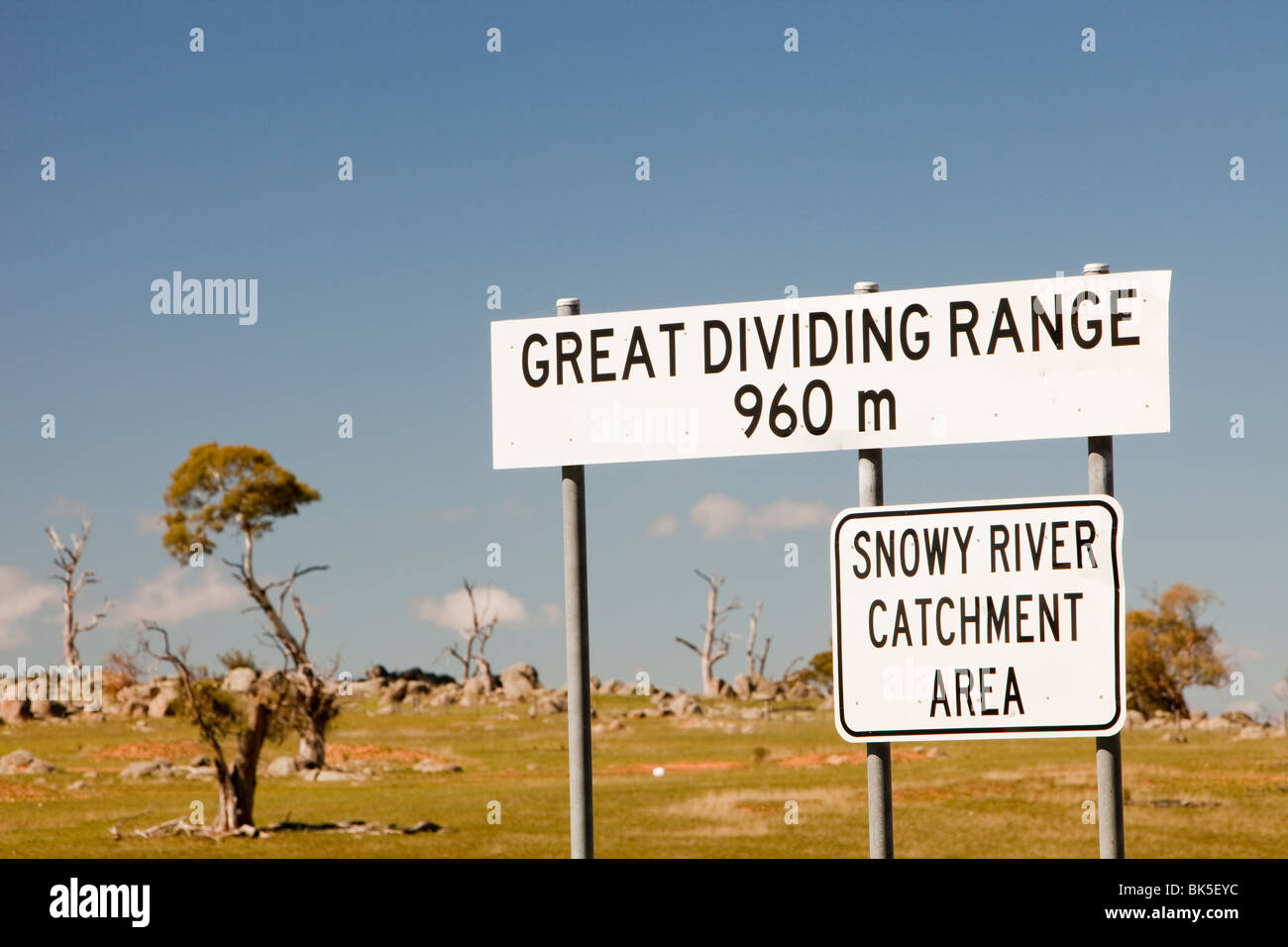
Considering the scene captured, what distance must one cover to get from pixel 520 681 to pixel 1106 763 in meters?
81.6

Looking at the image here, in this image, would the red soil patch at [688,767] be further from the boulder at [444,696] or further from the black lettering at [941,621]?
the boulder at [444,696]

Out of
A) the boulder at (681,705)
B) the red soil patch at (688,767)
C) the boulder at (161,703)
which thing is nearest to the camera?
the red soil patch at (688,767)

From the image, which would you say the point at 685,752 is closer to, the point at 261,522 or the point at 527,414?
the point at 261,522

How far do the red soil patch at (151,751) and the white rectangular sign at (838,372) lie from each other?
41141mm

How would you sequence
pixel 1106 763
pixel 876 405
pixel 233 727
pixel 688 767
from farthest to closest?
pixel 688 767 → pixel 233 727 → pixel 876 405 → pixel 1106 763

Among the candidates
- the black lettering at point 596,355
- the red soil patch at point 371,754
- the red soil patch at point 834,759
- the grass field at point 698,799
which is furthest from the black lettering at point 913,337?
the red soil patch at point 371,754

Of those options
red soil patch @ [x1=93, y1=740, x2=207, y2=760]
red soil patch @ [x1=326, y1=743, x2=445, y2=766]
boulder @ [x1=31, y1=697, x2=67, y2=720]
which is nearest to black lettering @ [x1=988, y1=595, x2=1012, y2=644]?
red soil patch @ [x1=326, y1=743, x2=445, y2=766]

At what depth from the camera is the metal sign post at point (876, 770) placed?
15.8 ft

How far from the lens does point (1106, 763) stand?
4.80 m

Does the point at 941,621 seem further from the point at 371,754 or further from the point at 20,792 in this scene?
the point at 371,754

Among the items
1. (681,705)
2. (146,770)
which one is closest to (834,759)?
(146,770)

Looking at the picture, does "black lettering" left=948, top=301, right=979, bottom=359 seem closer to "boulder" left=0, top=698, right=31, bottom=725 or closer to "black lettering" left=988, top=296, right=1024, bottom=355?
"black lettering" left=988, top=296, right=1024, bottom=355

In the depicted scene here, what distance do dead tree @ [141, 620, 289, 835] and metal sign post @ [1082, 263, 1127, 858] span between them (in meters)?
21.4
